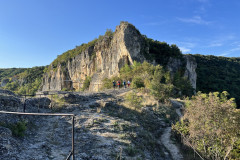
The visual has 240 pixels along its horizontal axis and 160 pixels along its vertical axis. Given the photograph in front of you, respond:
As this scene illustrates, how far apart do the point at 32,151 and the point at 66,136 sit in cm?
181

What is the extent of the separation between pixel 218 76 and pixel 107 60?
49462mm

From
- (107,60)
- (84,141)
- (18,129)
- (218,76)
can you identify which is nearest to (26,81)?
(107,60)

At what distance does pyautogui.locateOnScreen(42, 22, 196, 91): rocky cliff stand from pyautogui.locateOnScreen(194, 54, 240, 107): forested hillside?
1581 centimetres

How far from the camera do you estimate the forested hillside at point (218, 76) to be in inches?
2142

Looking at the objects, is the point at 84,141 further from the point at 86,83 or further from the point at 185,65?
the point at 185,65

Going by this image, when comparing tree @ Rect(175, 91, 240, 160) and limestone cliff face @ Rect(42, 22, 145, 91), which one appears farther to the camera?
limestone cliff face @ Rect(42, 22, 145, 91)

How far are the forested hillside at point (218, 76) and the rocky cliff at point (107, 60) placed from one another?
15.8 m

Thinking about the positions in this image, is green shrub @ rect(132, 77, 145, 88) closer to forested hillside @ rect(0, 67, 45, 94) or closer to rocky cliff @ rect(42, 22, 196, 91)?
rocky cliff @ rect(42, 22, 196, 91)

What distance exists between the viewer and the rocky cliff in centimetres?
3278

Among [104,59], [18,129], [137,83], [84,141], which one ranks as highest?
[104,59]

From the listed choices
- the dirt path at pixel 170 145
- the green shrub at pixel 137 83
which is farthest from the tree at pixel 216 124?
the green shrub at pixel 137 83

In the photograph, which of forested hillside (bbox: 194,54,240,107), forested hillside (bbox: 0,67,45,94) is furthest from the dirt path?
forested hillside (bbox: 0,67,45,94)

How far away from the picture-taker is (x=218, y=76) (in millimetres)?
63906

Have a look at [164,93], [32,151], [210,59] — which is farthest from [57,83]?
[210,59]
